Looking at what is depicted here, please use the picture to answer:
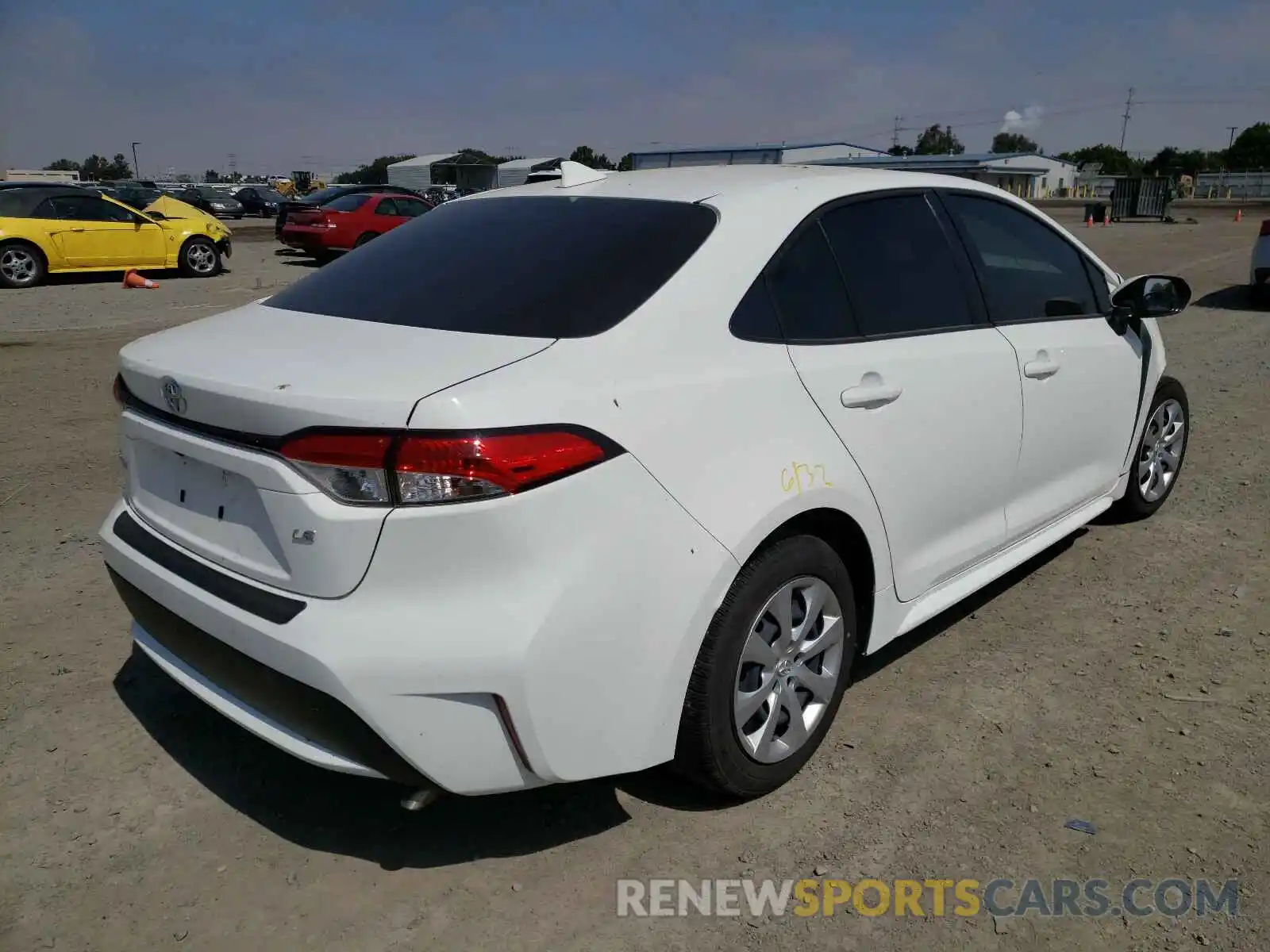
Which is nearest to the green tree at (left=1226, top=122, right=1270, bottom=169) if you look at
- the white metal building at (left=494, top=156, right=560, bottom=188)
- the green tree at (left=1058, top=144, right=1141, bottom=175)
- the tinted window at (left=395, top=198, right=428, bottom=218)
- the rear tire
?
the green tree at (left=1058, top=144, right=1141, bottom=175)

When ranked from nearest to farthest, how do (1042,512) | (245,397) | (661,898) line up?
1. (245,397)
2. (661,898)
3. (1042,512)

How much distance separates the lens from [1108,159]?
103688mm

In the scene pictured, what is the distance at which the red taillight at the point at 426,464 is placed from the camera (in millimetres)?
2090

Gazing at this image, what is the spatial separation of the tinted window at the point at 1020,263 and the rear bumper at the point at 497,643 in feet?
6.08

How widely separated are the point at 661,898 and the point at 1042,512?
7.52 feet

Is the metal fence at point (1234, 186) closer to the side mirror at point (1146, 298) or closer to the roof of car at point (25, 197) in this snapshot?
the roof of car at point (25, 197)

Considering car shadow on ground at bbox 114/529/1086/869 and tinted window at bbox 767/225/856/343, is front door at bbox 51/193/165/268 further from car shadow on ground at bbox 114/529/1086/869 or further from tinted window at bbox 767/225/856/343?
tinted window at bbox 767/225/856/343

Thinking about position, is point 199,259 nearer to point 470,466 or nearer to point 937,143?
point 470,466

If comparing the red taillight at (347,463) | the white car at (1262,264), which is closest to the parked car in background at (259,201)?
the white car at (1262,264)

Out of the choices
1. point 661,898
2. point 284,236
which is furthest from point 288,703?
point 284,236

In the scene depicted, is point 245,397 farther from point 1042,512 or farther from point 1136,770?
point 1042,512

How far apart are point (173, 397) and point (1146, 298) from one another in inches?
152

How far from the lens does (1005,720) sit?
129 inches

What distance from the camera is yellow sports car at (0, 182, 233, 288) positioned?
14508 millimetres
